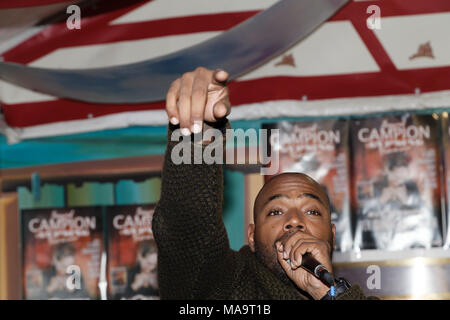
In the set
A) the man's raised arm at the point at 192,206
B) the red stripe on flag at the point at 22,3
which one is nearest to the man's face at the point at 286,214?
the man's raised arm at the point at 192,206

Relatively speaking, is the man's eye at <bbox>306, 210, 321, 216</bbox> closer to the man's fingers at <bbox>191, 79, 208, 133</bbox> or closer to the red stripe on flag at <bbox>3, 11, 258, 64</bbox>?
the man's fingers at <bbox>191, 79, 208, 133</bbox>

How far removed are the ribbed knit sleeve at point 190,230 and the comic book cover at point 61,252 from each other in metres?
1.30

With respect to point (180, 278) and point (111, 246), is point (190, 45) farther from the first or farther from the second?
point (180, 278)

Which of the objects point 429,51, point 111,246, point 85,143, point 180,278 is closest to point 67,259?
point 111,246

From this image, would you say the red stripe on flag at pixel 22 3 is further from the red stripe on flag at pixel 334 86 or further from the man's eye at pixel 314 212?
the man's eye at pixel 314 212

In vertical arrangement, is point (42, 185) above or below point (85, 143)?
below

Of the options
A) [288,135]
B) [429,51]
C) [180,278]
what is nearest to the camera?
[180,278]

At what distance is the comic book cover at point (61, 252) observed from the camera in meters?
2.82

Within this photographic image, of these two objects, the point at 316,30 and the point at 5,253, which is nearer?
the point at 316,30

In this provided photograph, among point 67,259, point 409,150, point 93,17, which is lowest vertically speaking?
point 67,259

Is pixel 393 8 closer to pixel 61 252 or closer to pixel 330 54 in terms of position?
pixel 330 54

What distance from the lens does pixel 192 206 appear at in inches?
56.4

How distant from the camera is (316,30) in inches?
98.2
